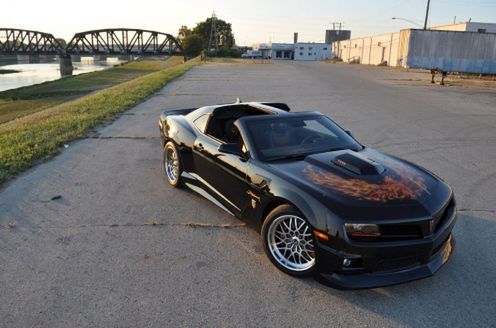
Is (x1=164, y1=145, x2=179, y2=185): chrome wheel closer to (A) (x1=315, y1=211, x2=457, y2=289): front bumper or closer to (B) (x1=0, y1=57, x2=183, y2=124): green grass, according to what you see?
(A) (x1=315, y1=211, x2=457, y2=289): front bumper

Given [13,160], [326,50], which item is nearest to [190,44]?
[326,50]

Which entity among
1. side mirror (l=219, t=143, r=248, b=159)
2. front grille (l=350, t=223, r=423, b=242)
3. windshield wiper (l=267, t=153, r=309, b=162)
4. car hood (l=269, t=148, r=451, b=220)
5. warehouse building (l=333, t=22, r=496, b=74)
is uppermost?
warehouse building (l=333, t=22, r=496, b=74)

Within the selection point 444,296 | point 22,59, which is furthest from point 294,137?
point 22,59

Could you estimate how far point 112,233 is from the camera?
462cm

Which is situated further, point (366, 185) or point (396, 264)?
point (366, 185)

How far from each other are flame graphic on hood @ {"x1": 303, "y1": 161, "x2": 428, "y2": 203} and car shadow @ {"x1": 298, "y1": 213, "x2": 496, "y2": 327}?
2.60 feet

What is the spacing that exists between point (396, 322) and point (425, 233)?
739 millimetres

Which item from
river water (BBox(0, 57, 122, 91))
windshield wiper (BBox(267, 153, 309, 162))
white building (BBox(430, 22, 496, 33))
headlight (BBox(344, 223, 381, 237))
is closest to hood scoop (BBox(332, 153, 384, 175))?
windshield wiper (BBox(267, 153, 309, 162))

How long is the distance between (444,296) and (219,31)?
148 metres

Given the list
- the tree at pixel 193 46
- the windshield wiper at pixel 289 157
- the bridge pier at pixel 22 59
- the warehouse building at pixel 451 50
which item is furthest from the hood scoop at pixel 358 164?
the bridge pier at pixel 22 59

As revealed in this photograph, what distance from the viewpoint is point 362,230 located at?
3.28 meters

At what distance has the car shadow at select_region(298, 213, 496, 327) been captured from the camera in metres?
3.20

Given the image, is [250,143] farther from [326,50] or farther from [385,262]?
[326,50]

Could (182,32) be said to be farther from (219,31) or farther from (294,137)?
(294,137)
